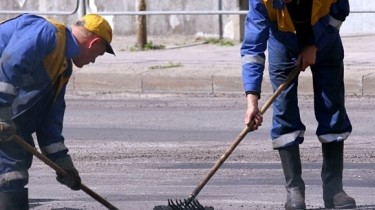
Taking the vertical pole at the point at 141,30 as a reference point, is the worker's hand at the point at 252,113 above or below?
above

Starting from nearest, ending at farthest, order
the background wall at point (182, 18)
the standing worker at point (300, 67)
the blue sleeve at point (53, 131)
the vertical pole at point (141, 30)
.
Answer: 1. the blue sleeve at point (53, 131)
2. the standing worker at point (300, 67)
3. the vertical pole at point (141, 30)
4. the background wall at point (182, 18)

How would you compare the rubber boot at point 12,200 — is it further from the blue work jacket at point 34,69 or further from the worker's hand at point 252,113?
the worker's hand at point 252,113

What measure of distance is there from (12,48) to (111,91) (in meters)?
7.73

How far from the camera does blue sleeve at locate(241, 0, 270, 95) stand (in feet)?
23.8

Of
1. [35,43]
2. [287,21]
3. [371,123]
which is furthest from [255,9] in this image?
[371,123]

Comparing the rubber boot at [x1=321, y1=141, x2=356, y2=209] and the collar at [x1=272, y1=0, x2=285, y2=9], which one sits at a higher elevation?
the collar at [x1=272, y1=0, x2=285, y2=9]

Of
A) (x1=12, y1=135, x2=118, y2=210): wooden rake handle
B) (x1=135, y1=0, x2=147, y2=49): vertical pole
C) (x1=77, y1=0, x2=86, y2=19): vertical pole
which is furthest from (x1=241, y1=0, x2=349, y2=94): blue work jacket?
(x1=135, y1=0, x2=147, y2=49): vertical pole

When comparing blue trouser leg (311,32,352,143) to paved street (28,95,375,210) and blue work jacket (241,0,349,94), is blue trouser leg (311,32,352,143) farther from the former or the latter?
paved street (28,95,375,210)

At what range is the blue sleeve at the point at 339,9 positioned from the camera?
7352 millimetres

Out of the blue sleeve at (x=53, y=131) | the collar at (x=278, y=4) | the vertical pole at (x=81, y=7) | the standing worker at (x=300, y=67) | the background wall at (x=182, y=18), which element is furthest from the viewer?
the background wall at (x=182, y=18)

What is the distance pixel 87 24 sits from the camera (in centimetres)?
668

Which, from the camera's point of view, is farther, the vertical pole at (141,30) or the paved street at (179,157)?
the vertical pole at (141,30)

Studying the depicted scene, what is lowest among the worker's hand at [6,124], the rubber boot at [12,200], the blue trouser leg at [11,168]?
the rubber boot at [12,200]

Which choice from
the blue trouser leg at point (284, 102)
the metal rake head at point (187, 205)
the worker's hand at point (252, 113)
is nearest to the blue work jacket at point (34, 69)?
the metal rake head at point (187, 205)
